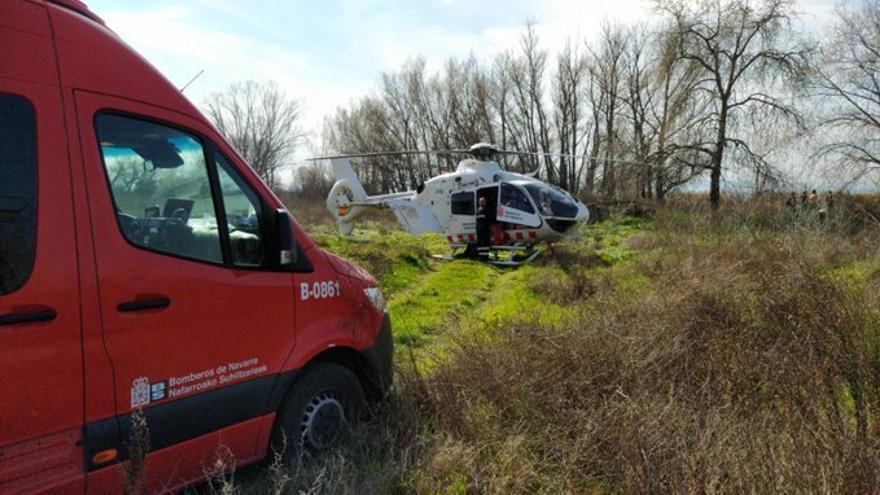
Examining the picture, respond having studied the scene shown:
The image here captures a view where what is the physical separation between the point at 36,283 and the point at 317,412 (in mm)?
1935

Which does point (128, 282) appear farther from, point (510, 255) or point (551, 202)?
point (551, 202)

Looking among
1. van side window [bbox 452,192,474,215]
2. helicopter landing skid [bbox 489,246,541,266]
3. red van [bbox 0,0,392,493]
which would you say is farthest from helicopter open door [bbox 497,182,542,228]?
red van [bbox 0,0,392,493]

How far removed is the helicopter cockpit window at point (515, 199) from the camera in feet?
50.2

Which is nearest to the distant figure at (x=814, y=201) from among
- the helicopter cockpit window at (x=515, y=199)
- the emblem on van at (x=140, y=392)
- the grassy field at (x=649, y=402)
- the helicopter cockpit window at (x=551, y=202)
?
the helicopter cockpit window at (x=551, y=202)

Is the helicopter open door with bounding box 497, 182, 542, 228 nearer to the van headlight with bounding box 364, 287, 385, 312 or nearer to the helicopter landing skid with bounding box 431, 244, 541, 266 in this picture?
the helicopter landing skid with bounding box 431, 244, 541, 266

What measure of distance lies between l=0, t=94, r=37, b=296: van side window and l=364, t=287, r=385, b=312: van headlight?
2245 mm

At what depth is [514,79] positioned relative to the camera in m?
46.2

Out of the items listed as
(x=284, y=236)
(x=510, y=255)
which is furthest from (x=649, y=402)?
(x=510, y=255)

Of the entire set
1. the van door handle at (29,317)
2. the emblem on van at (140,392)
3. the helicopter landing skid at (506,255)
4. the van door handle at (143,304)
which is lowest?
the helicopter landing skid at (506,255)

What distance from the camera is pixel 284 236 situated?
11.5 feet

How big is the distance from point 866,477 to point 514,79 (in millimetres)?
46078

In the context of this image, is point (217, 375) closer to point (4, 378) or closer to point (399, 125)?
point (4, 378)

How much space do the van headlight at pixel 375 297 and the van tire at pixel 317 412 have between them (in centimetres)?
56

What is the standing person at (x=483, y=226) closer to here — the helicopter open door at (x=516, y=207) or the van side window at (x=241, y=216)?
the helicopter open door at (x=516, y=207)
